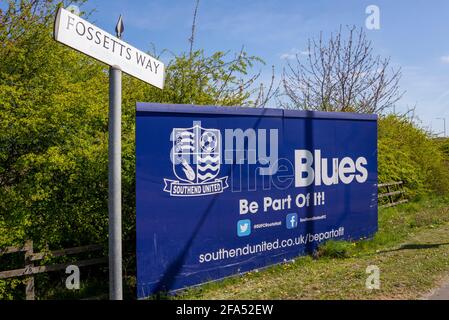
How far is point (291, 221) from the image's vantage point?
8.05 m

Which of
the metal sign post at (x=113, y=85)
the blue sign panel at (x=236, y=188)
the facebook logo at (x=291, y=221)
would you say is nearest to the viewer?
the metal sign post at (x=113, y=85)

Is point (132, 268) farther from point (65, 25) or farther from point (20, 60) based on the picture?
point (65, 25)

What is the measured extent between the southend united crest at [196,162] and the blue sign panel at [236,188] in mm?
13

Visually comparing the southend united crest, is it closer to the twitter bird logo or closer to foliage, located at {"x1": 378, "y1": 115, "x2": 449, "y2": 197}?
the twitter bird logo

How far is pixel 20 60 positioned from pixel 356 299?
5.67m

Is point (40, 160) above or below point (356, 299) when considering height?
above

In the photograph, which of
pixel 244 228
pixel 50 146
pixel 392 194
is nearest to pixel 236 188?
pixel 244 228

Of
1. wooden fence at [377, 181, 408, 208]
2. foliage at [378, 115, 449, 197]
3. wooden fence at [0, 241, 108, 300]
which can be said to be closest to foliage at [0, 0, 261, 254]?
wooden fence at [0, 241, 108, 300]

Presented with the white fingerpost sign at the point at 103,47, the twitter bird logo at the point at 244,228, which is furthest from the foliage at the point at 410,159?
the white fingerpost sign at the point at 103,47

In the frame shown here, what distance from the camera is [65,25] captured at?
12.0ft

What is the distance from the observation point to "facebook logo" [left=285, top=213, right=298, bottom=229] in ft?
26.2

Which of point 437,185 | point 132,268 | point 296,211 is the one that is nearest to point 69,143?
point 132,268

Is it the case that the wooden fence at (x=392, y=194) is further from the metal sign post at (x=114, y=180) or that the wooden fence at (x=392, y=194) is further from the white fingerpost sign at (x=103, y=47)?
the metal sign post at (x=114, y=180)

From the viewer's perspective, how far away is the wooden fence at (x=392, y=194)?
1527 cm
